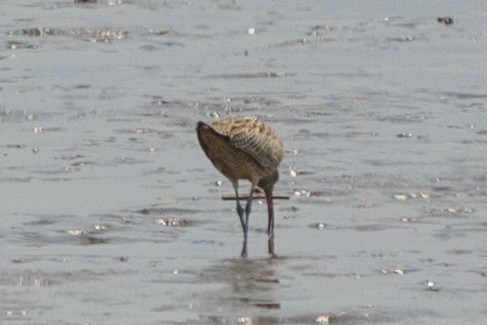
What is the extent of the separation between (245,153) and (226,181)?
4.03ft

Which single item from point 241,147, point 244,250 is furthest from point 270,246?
point 241,147

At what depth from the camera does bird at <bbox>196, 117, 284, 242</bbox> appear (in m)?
11.4

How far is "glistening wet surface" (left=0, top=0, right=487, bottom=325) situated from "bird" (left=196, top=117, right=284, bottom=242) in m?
0.19

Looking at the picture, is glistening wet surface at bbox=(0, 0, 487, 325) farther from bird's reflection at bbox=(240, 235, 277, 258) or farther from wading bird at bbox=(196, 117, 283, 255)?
wading bird at bbox=(196, 117, 283, 255)

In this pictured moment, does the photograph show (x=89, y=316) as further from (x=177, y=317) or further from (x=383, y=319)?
(x=383, y=319)

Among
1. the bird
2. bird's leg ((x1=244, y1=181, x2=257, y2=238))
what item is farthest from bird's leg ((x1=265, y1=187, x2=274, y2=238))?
bird's leg ((x1=244, y1=181, x2=257, y2=238))

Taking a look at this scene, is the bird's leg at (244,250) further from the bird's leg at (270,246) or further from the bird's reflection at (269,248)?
the bird's leg at (270,246)

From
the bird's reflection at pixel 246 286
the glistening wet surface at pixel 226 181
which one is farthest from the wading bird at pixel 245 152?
the bird's reflection at pixel 246 286

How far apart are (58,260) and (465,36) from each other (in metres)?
9.04

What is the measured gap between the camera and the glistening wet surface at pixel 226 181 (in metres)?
9.69

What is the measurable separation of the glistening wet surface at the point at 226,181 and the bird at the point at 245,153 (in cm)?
19

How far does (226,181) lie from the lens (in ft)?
41.9

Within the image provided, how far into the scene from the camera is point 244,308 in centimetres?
935

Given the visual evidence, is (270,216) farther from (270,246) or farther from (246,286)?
(246,286)
